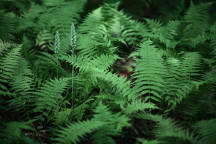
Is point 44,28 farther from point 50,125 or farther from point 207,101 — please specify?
point 207,101

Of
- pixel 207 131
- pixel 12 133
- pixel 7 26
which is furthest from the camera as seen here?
pixel 7 26

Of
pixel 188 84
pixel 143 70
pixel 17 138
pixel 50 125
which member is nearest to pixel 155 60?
pixel 143 70

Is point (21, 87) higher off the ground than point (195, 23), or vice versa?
point (195, 23)

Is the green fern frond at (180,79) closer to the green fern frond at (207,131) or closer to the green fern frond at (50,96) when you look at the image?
the green fern frond at (207,131)

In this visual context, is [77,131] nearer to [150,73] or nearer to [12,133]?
[12,133]

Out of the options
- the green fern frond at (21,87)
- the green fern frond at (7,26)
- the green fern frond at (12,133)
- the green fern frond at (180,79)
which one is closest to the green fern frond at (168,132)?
the green fern frond at (180,79)

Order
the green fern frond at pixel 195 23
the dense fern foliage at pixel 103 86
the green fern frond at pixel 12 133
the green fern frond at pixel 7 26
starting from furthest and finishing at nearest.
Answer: the green fern frond at pixel 195 23 → the green fern frond at pixel 7 26 → the dense fern foliage at pixel 103 86 → the green fern frond at pixel 12 133

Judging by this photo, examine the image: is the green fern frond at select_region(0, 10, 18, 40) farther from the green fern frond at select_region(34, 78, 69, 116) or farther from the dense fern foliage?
the green fern frond at select_region(34, 78, 69, 116)

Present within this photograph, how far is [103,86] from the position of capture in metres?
3.28

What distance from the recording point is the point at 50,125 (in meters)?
3.14

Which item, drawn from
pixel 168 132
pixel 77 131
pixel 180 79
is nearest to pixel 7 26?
pixel 77 131

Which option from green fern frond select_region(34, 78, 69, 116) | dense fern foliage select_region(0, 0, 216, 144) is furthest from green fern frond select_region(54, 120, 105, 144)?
green fern frond select_region(34, 78, 69, 116)

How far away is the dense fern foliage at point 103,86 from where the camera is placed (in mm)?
2562

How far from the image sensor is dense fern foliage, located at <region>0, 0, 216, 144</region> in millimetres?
2562
